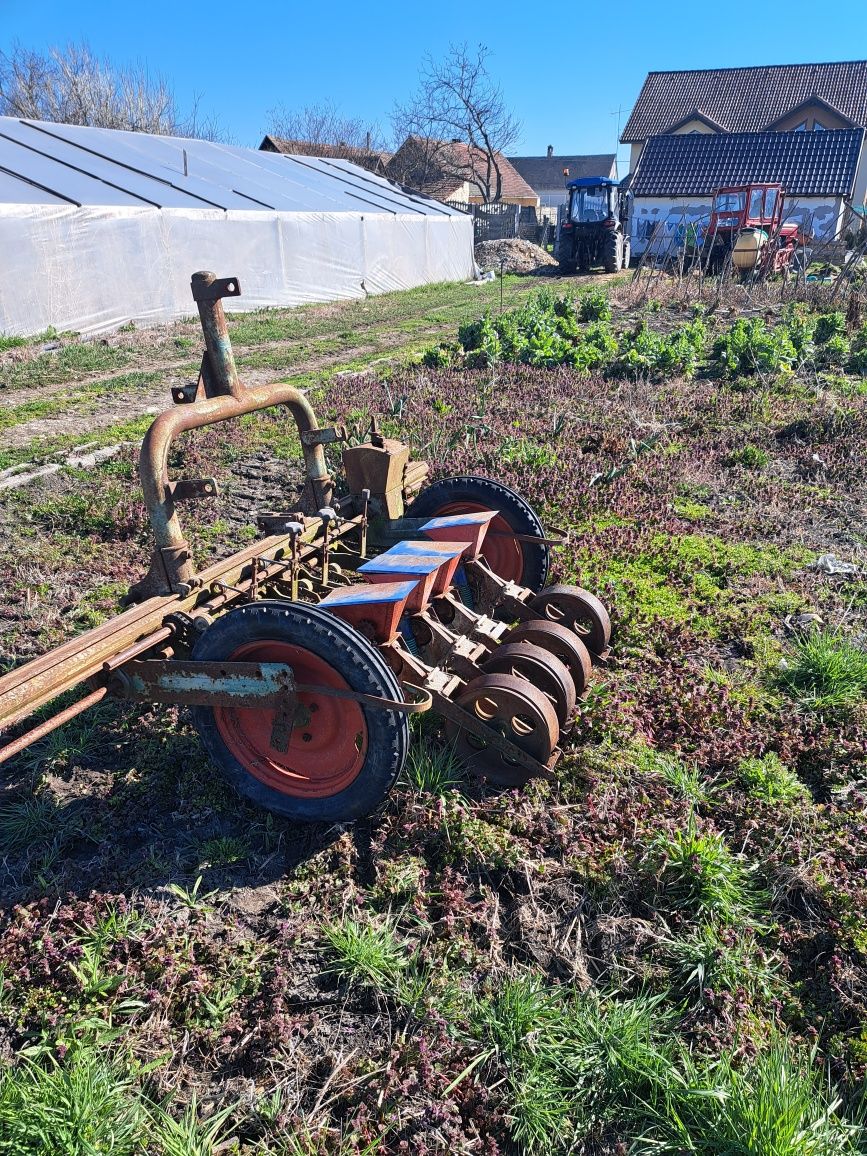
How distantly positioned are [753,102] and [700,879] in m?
54.0

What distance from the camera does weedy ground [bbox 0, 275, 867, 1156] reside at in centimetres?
215

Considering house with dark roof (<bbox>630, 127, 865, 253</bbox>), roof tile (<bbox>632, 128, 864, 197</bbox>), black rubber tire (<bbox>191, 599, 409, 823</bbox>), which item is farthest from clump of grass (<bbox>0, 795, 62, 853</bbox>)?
roof tile (<bbox>632, 128, 864, 197</bbox>)

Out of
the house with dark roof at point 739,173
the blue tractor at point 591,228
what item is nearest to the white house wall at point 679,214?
the house with dark roof at point 739,173

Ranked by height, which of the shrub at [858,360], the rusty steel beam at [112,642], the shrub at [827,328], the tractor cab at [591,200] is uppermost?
the tractor cab at [591,200]

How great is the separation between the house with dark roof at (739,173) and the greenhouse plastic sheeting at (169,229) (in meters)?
12.6

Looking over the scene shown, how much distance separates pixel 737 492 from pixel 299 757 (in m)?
4.82

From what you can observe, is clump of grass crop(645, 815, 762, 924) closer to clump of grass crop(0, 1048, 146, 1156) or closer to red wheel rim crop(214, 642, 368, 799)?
red wheel rim crop(214, 642, 368, 799)

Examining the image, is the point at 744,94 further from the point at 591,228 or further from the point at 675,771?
the point at 675,771

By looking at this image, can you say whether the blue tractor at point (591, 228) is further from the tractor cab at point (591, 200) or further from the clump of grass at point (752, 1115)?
the clump of grass at point (752, 1115)

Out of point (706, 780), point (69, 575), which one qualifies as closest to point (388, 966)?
point (706, 780)

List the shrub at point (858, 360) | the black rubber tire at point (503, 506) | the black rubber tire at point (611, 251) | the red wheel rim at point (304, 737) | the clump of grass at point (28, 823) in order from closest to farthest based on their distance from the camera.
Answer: the red wheel rim at point (304, 737) < the clump of grass at point (28, 823) < the black rubber tire at point (503, 506) < the shrub at point (858, 360) < the black rubber tire at point (611, 251)

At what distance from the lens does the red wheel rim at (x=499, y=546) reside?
161 inches

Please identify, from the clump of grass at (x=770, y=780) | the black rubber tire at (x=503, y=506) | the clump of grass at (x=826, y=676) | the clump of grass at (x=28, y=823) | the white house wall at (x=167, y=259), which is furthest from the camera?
the white house wall at (x=167, y=259)

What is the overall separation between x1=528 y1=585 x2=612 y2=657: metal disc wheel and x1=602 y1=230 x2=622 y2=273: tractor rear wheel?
25.0 meters
